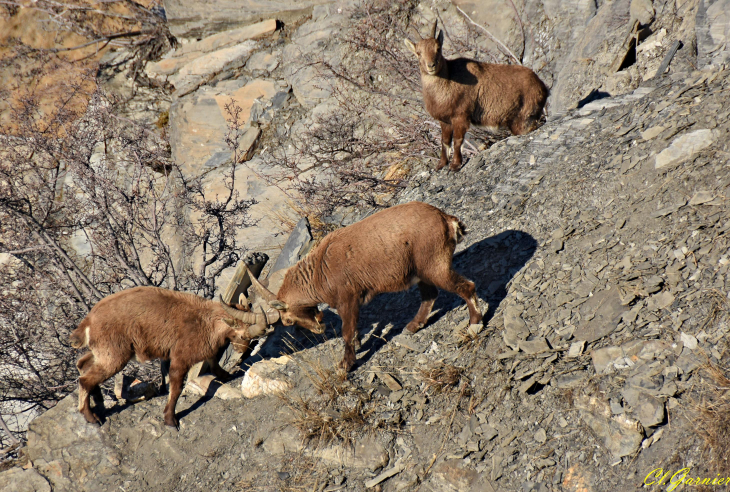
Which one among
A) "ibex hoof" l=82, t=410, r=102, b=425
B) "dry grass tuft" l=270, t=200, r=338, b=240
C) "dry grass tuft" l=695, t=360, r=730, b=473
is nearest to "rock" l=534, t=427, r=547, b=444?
"dry grass tuft" l=695, t=360, r=730, b=473

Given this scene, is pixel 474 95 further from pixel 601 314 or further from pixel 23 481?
pixel 23 481

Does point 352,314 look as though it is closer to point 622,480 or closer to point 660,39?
point 622,480

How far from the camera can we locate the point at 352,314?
598 centimetres

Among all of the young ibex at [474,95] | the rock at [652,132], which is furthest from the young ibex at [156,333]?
the rock at [652,132]

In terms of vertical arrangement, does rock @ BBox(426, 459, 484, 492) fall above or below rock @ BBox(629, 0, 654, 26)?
below

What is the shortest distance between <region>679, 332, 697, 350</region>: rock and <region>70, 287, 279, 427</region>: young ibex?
151 inches

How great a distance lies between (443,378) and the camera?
5.23 meters

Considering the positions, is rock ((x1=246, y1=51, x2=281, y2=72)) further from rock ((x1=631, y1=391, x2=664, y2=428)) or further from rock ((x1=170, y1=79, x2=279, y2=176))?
rock ((x1=631, y1=391, x2=664, y2=428))

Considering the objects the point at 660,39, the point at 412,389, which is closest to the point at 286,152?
the point at 660,39

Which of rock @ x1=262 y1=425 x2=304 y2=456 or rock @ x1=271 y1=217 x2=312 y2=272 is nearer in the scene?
rock @ x1=262 y1=425 x2=304 y2=456

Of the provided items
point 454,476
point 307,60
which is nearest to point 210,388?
point 454,476

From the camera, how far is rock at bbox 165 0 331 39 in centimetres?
1631

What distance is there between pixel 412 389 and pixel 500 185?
3.72 meters
